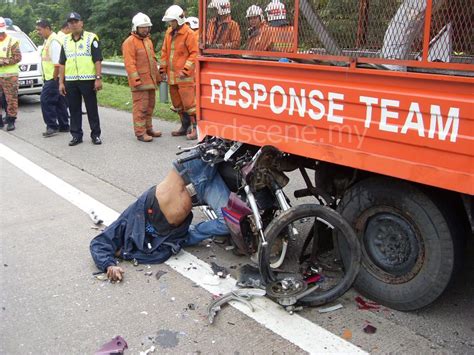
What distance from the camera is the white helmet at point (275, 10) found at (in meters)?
3.24

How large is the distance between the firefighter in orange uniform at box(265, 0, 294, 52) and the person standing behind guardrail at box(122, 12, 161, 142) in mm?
4749

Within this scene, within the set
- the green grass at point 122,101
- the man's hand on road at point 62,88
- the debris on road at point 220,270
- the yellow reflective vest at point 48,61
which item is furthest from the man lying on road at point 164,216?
the yellow reflective vest at point 48,61

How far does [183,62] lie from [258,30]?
4557mm

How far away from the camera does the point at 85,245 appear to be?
4.31 m

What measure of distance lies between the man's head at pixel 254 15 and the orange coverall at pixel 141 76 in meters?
4.69

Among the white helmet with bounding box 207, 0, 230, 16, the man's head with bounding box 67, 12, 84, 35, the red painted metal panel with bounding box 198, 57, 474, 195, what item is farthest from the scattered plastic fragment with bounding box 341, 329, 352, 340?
the man's head with bounding box 67, 12, 84, 35

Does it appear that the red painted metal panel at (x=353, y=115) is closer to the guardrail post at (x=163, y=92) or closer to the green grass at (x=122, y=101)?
the green grass at (x=122, y=101)

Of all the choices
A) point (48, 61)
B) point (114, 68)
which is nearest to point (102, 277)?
point (48, 61)

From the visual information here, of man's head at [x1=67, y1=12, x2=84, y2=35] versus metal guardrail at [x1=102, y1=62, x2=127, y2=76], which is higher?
man's head at [x1=67, y1=12, x2=84, y2=35]

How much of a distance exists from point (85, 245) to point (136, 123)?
384 cm

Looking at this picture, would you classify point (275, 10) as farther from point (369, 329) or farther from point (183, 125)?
point (183, 125)

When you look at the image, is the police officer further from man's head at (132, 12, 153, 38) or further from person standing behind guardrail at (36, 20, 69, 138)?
person standing behind guardrail at (36, 20, 69, 138)

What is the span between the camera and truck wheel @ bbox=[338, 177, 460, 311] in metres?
2.90

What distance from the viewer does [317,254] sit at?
3.71m
